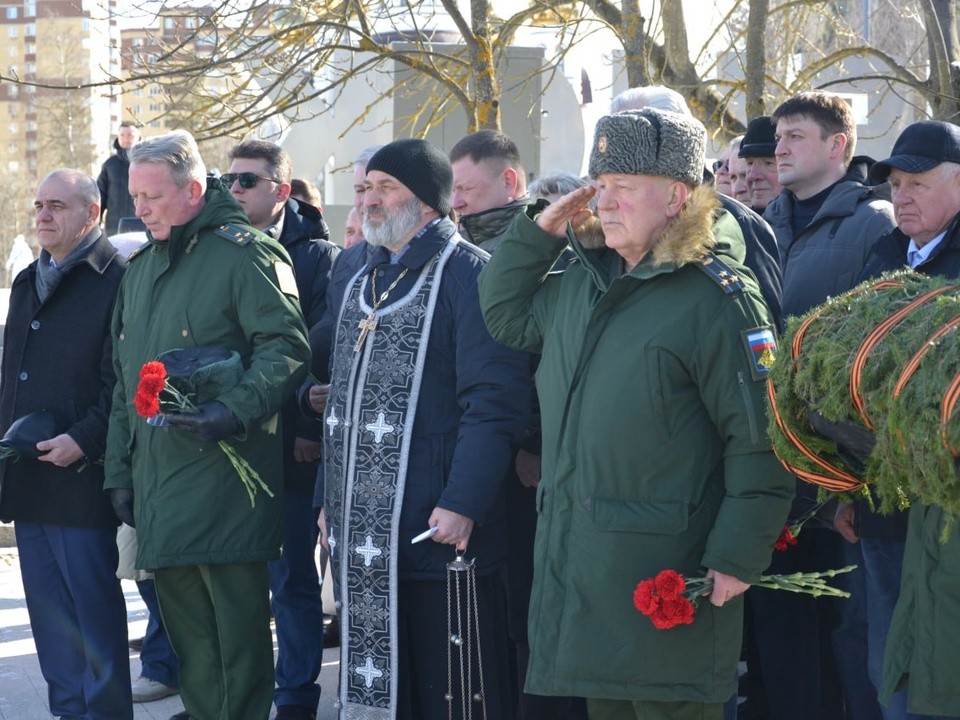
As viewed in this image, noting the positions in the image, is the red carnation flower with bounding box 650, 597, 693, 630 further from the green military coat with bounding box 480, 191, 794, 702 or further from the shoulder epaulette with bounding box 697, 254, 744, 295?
the shoulder epaulette with bounding box 697, 254, 744, 295

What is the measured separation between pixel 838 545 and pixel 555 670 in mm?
1748

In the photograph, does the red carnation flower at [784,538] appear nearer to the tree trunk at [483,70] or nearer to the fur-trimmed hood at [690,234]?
the fur-trimmed hood at [690,234]

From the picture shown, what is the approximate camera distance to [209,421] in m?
4.37

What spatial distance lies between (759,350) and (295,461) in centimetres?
259

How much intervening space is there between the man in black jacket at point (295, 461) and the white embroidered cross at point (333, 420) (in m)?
0.83

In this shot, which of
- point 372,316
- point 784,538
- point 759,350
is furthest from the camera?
point 372,316

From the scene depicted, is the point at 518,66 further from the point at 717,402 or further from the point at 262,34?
the point at 717,402

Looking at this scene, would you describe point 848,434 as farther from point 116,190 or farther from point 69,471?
point 116,190

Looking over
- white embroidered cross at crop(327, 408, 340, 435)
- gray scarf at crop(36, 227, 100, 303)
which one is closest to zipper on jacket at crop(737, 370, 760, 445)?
white embroidered cross at crop(327, 408, 340, 435)

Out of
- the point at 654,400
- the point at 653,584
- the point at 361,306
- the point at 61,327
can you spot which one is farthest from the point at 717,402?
the point at 61,327

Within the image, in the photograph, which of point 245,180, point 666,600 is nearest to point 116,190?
point 245,180

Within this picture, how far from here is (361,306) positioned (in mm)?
4398

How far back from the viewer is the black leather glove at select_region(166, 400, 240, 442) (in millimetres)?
4363

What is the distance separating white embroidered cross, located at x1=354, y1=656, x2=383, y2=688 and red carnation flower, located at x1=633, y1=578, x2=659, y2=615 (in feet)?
4.33
